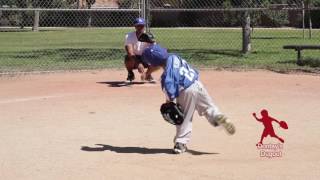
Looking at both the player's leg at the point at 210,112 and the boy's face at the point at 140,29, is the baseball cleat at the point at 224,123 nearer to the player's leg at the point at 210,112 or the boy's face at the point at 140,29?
the player's leg at the point at 210,112

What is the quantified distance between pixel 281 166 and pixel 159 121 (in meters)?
3.00

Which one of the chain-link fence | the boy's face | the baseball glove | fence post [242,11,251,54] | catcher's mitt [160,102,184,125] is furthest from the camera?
fence post [242,11,251,54]

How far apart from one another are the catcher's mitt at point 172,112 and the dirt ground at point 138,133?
1.34ft

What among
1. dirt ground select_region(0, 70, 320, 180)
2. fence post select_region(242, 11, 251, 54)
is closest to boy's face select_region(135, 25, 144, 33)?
dirt ground select_region(0, 70, 320, 180)

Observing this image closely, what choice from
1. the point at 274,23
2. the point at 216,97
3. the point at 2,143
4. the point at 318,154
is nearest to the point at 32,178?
the point at 2,143

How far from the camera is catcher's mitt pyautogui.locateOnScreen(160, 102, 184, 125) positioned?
698 centimetres

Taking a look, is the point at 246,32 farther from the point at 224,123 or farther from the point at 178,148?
the point at 178,148

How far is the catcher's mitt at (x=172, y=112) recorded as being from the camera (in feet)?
22.9

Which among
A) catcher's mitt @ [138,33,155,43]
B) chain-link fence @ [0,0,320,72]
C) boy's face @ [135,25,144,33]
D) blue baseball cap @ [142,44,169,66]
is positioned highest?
blue baseball cap @ [142,44,169,66]

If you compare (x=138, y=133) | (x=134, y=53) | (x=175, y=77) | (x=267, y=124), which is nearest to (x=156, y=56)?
(x=175, y=77)

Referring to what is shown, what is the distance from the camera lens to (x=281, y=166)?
6.48 m

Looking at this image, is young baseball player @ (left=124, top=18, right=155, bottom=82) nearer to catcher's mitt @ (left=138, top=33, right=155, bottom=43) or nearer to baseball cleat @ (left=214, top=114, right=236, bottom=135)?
catcher's mitt @ (left=138, top=33, right=155, bottom=43)

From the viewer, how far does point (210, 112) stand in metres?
7.32

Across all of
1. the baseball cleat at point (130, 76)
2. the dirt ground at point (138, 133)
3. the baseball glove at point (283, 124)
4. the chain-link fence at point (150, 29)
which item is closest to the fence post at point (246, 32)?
the chain-link fence at point (150, 29)
